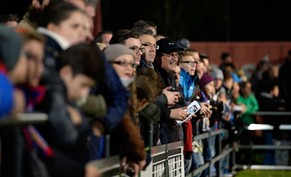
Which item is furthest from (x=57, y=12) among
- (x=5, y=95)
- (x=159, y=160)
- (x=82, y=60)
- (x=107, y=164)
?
(x=159, y=160)

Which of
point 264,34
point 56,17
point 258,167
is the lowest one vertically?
point 258,167

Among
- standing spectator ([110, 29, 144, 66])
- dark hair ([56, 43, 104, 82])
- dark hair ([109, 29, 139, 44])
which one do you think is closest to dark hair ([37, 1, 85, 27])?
dark hair ([56, 43, 104, 82])

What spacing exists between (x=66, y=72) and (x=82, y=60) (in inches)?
5.2

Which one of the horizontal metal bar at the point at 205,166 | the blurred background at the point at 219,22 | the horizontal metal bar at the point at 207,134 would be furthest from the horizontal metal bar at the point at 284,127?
the blurred background at the point at 219,22

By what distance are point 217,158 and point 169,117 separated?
622 cm

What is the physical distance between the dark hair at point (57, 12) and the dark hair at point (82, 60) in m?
0.43

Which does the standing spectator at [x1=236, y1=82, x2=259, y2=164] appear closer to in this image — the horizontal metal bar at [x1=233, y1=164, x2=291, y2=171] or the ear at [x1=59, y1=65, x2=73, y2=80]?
the horizontal metal bar at [x1=233, y1=164, x2=291, y2=171]

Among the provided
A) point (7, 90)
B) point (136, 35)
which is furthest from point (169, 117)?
point (7, 90)

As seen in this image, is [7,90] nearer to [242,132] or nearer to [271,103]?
[242,132]

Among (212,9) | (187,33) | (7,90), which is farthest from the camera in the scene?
(212,9)

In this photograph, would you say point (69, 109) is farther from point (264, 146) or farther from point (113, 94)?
point (264, 146)

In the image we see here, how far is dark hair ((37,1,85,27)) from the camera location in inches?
290

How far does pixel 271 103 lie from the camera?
26.0 m

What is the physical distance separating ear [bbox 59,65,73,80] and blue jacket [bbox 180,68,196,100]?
7256 millimetres
